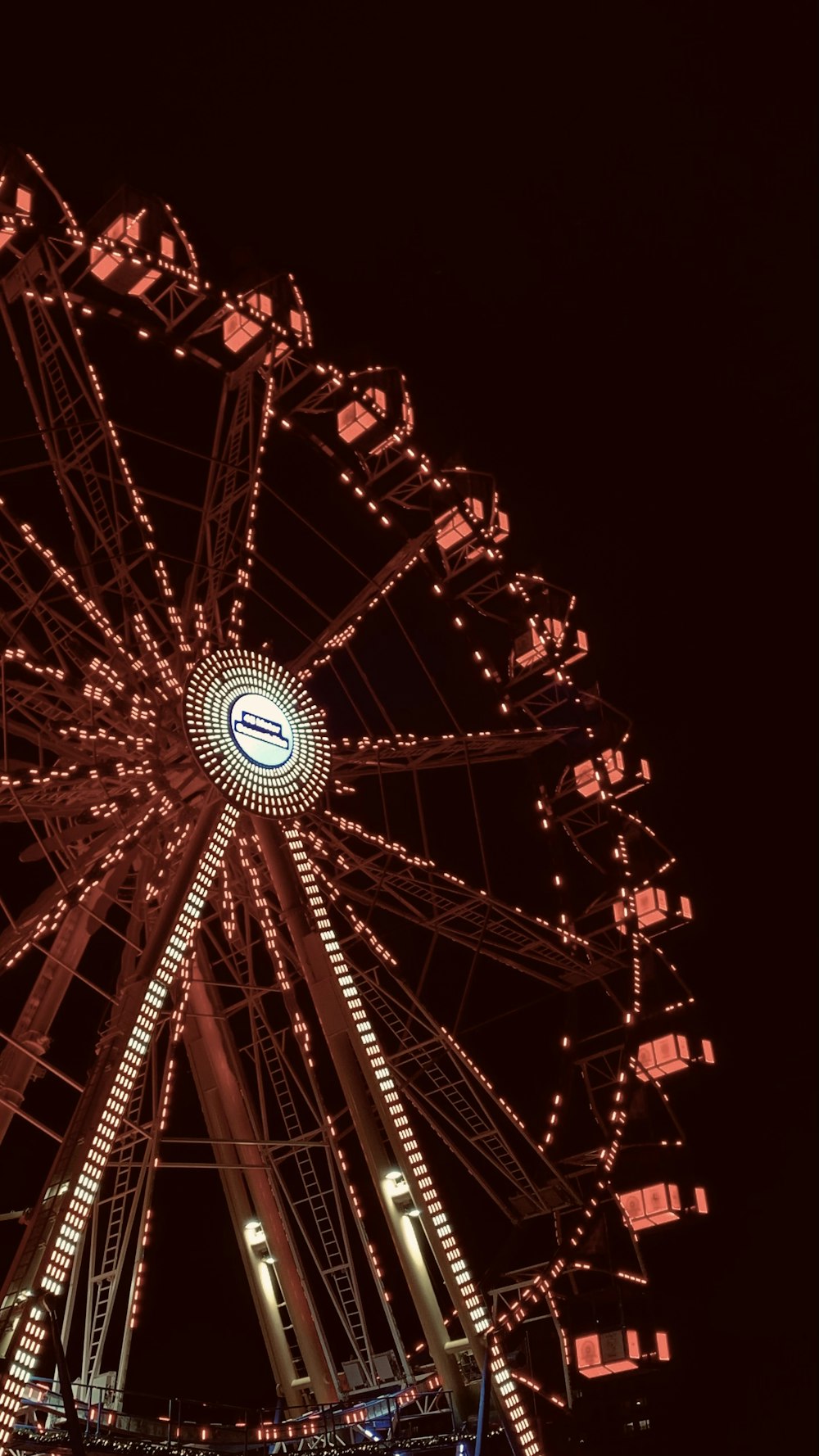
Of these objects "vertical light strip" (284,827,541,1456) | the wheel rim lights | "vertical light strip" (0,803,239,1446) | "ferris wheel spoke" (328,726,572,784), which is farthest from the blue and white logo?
"ferris wheel spoke" (328,726,572,784)

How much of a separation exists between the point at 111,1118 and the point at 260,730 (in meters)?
4.04

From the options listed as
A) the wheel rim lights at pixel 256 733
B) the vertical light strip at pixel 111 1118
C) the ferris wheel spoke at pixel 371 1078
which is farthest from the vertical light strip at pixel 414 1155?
the vertical light strip at pixel 111 1118

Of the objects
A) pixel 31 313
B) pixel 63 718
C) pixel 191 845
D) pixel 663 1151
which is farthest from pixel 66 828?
pixel 663 1151

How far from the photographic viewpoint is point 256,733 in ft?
42.8

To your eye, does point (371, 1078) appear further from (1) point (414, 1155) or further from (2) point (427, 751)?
(2) point (427, 751)

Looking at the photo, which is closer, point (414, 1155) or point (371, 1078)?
point (414, 1155)

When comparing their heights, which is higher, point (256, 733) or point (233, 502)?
point (233, 502)

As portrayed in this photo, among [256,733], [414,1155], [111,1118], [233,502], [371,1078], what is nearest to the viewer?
[111,1118]

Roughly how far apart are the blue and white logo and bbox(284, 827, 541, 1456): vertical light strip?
811mm

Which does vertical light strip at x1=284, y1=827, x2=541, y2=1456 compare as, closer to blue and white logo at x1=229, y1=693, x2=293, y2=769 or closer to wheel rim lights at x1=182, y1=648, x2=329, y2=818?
wheel rim lights at x1=182, y1=648, x2=329, y2=818

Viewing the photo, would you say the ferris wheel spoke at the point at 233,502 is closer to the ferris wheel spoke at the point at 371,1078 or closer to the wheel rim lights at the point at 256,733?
the wheel rim lights at the point at 256,733

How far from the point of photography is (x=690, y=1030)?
1756 centimetres

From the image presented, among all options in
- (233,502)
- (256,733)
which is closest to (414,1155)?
(256,733)

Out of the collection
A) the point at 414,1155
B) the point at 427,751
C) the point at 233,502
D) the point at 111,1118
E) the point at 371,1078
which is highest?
the point at 233,502
